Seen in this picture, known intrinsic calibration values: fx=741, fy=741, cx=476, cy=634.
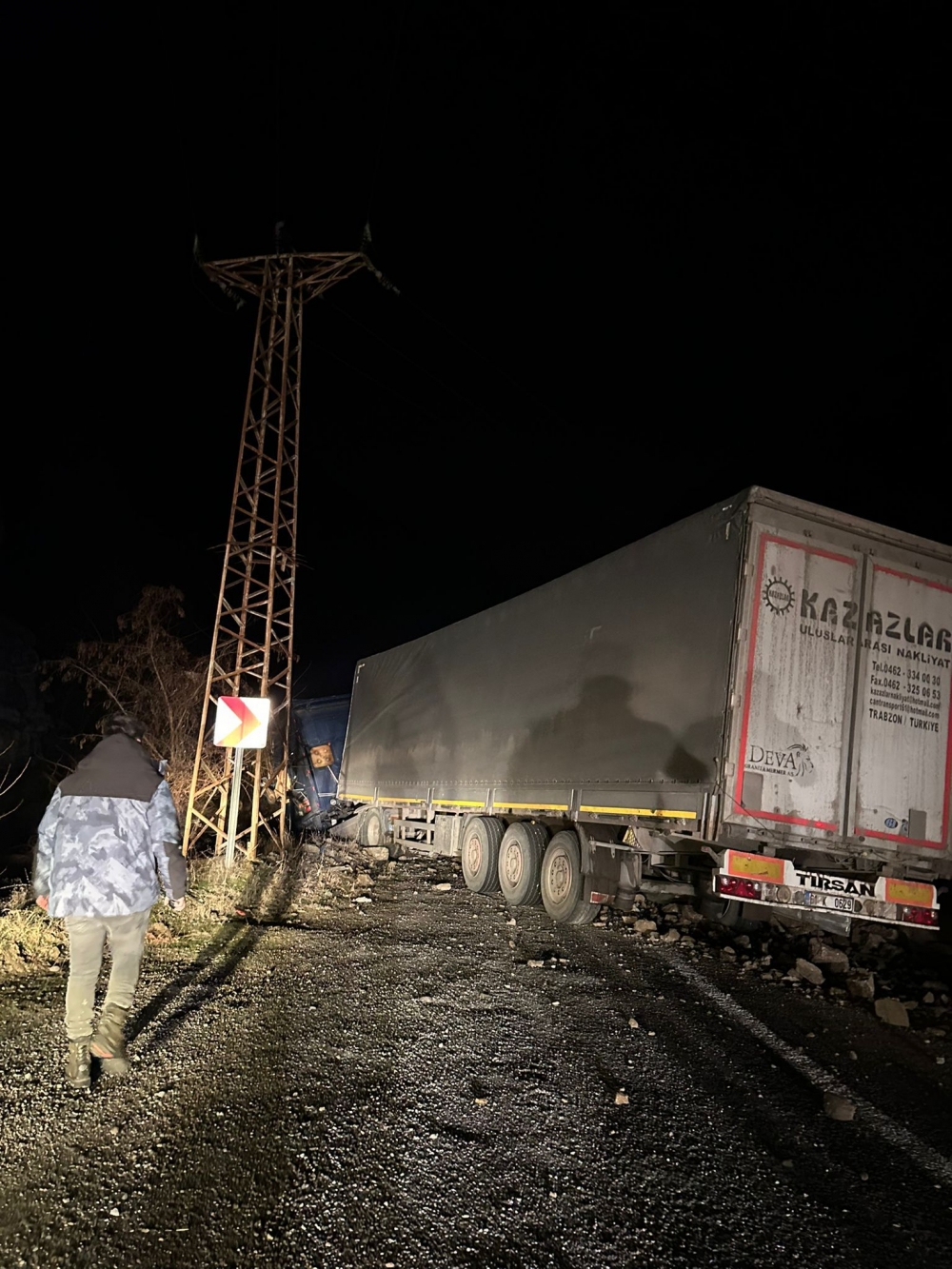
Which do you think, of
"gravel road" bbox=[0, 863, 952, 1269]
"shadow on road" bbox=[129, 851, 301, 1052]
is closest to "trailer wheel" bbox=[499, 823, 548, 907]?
"shadow on road" bbox=[129, 851, 301, 1052]

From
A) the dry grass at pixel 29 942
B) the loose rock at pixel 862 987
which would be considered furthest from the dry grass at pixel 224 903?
the loose rock at pixel 862 987

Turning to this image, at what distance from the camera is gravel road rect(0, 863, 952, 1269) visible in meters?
2.64

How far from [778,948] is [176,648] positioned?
31.8ft

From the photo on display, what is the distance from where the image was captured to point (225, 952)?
5910 millimetres

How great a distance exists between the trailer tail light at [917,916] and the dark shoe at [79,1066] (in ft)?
19.2

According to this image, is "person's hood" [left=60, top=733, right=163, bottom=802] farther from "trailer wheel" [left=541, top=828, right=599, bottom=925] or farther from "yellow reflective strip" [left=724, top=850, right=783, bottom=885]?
"trailer wheel" [left=541, top=828, right=599, bottom=925]

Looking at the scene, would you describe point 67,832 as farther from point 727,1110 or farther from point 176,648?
point 176,648

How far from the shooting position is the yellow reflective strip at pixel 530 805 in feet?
25.9

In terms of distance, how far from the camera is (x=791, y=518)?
5.94 metres

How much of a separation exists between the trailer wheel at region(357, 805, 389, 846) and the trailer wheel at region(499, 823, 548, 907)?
5007mm

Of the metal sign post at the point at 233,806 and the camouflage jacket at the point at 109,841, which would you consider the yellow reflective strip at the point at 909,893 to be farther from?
the metal sign post at the point at 233,806

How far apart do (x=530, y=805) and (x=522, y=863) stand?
738mm

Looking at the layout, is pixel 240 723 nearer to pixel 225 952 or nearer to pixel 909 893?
pixel 225 952

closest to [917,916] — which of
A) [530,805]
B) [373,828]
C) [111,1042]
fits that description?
[530,805]
